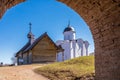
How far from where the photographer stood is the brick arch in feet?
17.6

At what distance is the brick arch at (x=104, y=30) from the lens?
17.6 feet

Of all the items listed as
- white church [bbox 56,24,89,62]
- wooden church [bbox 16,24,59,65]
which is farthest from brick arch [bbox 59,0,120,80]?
white church [bbox 56,24,89,62]

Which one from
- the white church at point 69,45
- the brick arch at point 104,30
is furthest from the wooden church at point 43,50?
the brick arch at point 104,30

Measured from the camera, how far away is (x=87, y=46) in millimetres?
61469

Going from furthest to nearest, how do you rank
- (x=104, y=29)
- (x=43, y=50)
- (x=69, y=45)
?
(x=69, y=45), (x=43, y=50), (x=104, y=29)

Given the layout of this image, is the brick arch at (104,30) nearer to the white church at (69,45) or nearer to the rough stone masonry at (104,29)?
the rough stone masonry at (104,29)

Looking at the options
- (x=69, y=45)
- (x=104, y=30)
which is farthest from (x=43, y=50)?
(x=104, y=30)

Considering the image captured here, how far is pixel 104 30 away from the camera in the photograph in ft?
19.4

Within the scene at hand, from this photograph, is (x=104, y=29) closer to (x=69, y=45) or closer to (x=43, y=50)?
(x=43, y=50)

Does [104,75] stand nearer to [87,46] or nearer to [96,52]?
[96,52]

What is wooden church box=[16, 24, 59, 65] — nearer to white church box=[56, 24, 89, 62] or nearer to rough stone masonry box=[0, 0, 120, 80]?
white church box=[56, 24, 89, 62]

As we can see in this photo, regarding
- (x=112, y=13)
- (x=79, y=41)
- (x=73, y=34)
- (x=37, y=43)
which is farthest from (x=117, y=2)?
(x=79, y=41)

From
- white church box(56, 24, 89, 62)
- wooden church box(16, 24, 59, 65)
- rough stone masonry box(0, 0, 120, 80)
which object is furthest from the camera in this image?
white church box(56, 24, 89, 62)

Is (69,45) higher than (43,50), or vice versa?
(69,45)
